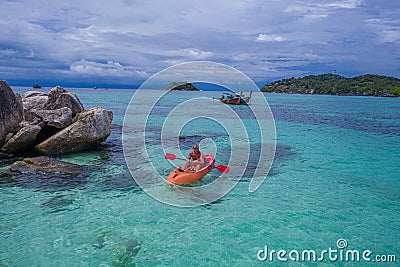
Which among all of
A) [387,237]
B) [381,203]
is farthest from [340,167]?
[387,237]

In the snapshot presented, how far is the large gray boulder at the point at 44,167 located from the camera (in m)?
13.8

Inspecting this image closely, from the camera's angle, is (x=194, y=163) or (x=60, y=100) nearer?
(x=194, y=163)

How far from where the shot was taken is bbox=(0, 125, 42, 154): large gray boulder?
16094 millimetres

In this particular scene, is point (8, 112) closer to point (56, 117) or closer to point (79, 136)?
point (56, 117)

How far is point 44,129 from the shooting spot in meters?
17.8

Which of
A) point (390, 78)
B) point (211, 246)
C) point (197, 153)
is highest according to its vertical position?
point (390, 78)

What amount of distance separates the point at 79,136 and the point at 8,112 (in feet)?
13.4

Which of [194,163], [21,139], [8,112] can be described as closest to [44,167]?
[21,139]

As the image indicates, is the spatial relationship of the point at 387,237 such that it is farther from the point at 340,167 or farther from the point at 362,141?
the point at 362,141

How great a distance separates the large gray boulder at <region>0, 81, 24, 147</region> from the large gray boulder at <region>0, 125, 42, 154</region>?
50 cm

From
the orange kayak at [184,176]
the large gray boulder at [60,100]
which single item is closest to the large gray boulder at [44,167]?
the orange kayak at [184,176]

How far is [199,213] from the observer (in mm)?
10641

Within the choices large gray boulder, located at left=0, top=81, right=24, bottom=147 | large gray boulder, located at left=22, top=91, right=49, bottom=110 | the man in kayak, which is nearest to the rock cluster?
large gray boulder, located at left=0, top=81, right=24, bottom=147

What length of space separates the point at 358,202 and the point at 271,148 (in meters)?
10.9
